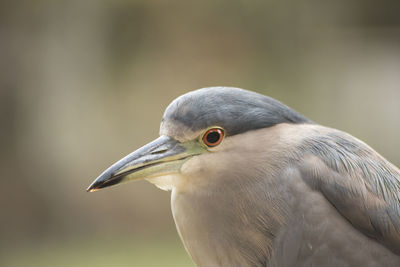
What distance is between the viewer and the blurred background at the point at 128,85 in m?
5.42

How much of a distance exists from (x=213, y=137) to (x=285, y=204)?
0.29 meters

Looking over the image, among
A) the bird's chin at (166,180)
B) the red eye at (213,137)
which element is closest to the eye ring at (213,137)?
the red eye at (213,137)

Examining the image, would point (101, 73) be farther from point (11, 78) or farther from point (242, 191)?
point (242, 191)

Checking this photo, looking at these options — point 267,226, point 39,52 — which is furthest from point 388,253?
point 39,52

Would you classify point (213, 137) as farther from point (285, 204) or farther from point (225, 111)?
point (285, 204)

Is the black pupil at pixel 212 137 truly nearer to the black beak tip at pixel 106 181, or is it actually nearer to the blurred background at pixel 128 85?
the black beak tip at pixel 106 181

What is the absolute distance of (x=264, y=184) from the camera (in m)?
1.62

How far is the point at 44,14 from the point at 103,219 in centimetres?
221

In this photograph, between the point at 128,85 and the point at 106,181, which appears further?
the point at 128,85

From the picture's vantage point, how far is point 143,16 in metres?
5.40

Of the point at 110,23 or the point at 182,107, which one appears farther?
the point at 110,23

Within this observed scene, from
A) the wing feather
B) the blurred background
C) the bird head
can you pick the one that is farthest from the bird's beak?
the blurred background

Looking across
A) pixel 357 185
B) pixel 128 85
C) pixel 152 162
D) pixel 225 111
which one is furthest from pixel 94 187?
pixel 128 85

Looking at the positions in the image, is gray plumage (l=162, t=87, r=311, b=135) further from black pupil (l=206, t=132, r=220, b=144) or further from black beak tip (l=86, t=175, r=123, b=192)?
black beak tip (l=86, t=175, r=123, b=192)
